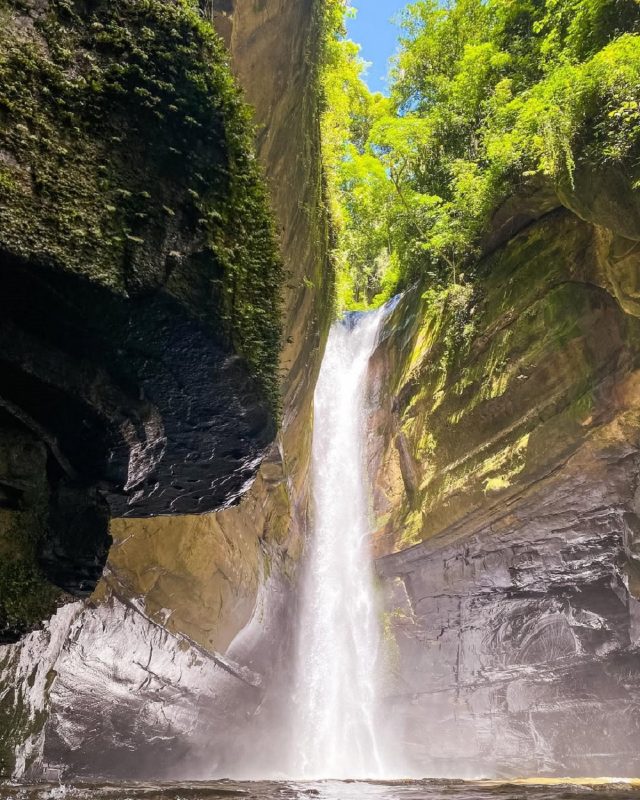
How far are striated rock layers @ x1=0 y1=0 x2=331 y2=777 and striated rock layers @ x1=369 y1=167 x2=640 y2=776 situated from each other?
319 centimetres

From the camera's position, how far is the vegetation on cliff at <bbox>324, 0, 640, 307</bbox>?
7.88 metres

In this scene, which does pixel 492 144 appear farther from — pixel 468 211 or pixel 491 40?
pixel 491 40

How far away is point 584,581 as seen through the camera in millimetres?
11305

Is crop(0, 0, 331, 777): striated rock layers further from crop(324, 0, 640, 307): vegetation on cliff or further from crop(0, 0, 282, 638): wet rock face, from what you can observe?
crop(324, 0, 640, 307): vegetation on cliff

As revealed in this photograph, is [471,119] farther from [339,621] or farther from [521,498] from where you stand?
[339,621]

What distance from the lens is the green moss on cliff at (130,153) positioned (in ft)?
6.95

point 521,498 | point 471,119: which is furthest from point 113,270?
point 471,119

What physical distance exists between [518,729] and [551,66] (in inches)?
556

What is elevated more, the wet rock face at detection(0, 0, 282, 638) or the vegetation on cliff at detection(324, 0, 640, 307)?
the vegetation on cliff at detection(324, 0, 640, 307)

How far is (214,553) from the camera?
26.0 feet

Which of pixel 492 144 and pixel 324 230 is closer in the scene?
pixel 324 230

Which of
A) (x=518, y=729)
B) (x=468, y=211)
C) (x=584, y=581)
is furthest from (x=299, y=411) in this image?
(x=518, y=729)

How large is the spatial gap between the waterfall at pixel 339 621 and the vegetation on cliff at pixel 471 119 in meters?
4.33

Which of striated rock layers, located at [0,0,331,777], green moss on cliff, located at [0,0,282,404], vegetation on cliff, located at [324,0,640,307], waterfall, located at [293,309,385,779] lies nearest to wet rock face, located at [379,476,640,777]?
waterfall, located at [293,309,385,779]
